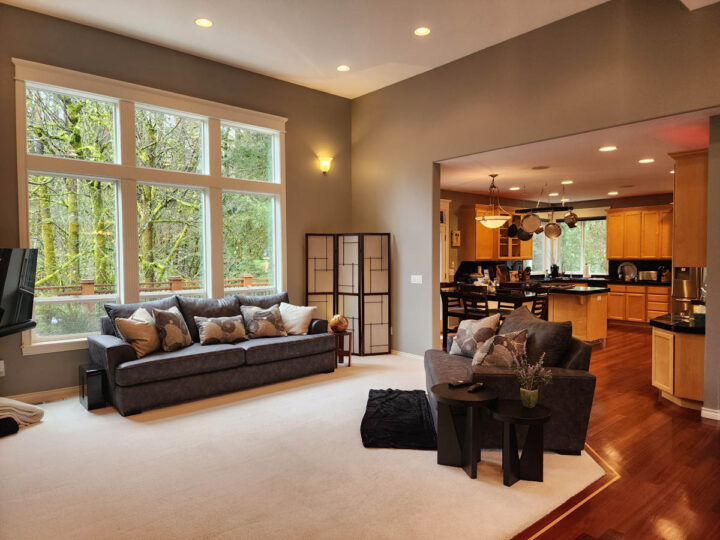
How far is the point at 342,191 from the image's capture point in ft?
23.1

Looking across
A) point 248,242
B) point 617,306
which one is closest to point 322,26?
point 248,242

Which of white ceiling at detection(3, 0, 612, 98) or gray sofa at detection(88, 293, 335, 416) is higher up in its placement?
white ceiling at detection(3, 0, 612, 98)

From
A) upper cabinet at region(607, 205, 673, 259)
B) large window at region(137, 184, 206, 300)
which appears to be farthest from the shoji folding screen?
upper cabinet at region(607, 205, 673, 259)

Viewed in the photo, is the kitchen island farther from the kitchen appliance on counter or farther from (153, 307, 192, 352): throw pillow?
(153, 307, 192, 352): throw pillow

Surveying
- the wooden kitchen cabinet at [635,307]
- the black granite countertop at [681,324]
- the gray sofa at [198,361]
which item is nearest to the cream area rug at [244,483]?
the gray sofa at [198,361]

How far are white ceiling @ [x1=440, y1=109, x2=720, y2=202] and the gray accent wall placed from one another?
36 cm

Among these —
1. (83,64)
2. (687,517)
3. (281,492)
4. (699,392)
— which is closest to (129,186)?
(83,64)

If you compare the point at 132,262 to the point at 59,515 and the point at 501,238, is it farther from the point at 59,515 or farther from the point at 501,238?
the point at 501,238

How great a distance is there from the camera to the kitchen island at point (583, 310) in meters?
6.97

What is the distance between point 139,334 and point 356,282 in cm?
291

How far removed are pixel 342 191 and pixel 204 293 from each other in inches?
103

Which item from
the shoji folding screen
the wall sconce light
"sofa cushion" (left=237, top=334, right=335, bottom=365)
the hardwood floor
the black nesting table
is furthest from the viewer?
the wall sconce light

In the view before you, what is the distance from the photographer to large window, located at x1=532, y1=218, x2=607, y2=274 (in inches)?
423

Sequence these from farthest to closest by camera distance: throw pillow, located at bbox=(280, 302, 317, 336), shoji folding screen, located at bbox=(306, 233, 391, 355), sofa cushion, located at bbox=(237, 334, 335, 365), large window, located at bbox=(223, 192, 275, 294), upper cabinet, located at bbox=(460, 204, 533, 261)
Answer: upper cabinet, located at bbox=(460, 204, 533, 261)
shoji folding screen, located at bbox=(306, 233, 391, 355)
large window, located at bbox=(223, 192, 275, 294)
throw pillow, located at bbox=(280, 302, 317, 336)
sofa cushion, located at bbox=(237, 334, 335, 365)
